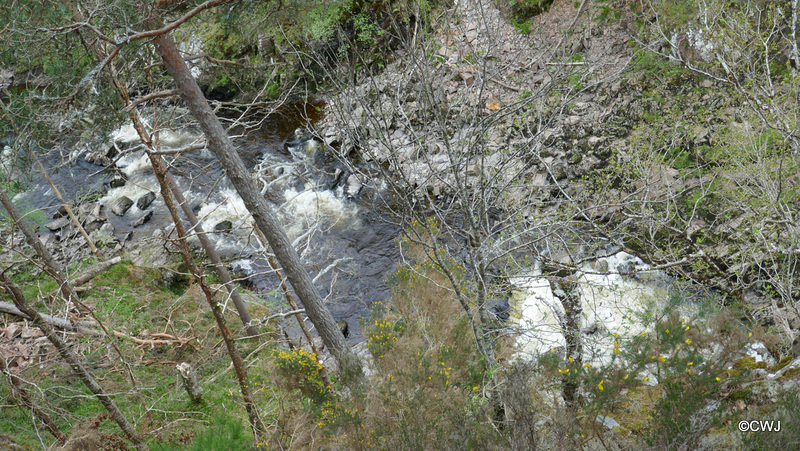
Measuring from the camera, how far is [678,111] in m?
9.39

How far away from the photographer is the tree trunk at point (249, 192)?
14.4ft

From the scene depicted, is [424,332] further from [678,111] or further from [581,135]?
[678,111]

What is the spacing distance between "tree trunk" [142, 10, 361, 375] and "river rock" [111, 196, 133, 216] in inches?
365

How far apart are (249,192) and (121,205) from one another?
970cm

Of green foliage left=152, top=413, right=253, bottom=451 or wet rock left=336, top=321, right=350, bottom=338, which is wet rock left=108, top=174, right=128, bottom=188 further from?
green foliage left=152, top=413, right=253, bottom=451

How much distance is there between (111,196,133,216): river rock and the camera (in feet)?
40.7

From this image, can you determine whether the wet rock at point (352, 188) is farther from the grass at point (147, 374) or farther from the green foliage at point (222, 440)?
the green foliage at point (222, 440)

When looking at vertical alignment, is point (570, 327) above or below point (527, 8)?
below

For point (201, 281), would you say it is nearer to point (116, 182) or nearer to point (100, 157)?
point (116, 182)

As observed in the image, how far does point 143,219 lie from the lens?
12078 millimetres

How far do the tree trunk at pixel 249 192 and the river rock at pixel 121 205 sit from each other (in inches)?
365

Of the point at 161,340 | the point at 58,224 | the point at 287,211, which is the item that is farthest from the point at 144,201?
the point at 161,340

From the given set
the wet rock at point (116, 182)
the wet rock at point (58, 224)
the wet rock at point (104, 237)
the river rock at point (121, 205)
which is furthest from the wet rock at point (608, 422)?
the wet rock at point (116, 182)

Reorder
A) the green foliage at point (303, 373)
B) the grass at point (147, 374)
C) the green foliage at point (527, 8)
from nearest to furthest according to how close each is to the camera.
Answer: the grass at point (147, 374) < the green foliage at point (303, 373) < the green foliage at point (527, 8)
